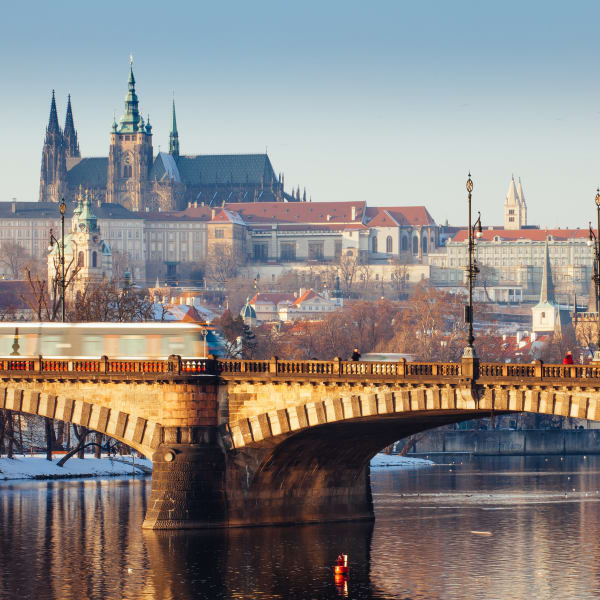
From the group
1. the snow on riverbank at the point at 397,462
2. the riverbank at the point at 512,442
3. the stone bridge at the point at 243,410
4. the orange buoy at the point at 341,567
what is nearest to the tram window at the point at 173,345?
the stone bridge at the point at 243,410

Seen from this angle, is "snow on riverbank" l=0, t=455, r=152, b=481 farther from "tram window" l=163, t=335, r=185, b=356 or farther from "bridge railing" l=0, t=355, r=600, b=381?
"bridge railing" l=0, t=355, r=600, b=381

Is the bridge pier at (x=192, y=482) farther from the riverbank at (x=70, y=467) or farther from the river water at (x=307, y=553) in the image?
the riverbank at (x=70, y=467)

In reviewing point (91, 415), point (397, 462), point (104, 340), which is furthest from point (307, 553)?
point (397, 462)

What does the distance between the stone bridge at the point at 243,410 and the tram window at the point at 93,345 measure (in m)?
2.83

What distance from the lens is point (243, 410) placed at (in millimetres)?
61000

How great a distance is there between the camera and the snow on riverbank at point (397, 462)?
114 m

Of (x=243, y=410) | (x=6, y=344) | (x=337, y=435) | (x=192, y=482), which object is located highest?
(x=6, y=344)

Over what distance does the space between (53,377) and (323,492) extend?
11.0m

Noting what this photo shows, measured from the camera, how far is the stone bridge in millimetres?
57375

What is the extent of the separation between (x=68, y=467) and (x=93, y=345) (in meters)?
30.8

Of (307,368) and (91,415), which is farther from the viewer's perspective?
(91,415)

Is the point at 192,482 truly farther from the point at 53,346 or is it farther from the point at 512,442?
the point at 512,442

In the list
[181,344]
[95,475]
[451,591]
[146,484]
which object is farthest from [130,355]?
A: [95,475]

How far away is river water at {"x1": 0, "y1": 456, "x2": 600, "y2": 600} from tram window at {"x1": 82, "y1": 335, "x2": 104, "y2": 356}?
6536mm
